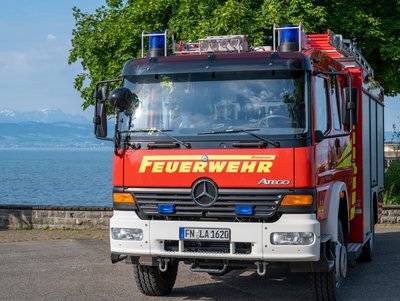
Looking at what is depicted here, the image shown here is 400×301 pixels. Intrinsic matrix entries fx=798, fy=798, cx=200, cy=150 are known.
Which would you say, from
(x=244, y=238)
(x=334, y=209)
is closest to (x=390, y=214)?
(x=334, y=209)

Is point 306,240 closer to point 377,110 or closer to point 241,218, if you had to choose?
point 241,218

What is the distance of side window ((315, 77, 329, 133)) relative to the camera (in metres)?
8.53

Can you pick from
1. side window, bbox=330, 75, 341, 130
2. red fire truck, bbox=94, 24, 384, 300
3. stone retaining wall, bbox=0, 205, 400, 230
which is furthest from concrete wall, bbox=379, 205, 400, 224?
red fire truck, bbox=94, 24, 384, 300

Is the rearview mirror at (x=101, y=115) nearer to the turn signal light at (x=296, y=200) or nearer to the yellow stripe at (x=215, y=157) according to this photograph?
the yellow stripe at (x=215, y=157)

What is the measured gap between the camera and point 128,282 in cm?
1053

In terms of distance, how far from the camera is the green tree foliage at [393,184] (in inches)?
799

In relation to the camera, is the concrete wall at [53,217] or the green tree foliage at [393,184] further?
the green tree foliage at [393,184]

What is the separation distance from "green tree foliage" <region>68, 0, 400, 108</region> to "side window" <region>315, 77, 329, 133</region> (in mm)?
14406

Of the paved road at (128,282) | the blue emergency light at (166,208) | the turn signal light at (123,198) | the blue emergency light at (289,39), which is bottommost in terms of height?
the paved road at (128,282)

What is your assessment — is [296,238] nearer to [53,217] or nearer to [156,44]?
[156,44]

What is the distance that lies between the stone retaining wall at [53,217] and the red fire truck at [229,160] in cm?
811

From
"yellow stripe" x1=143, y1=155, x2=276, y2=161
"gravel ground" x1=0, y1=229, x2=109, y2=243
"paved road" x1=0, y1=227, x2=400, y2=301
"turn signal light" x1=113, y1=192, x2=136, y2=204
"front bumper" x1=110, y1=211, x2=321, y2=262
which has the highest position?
"yellow stripe" x1=143, y1=155, x2=276, y2=161

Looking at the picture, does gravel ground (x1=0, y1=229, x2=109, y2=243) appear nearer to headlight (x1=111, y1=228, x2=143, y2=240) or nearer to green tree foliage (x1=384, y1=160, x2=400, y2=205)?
headlight (x1=111, y1=228, x2=143, y2=240)

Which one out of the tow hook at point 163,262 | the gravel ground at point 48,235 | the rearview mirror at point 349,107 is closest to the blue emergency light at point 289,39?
the rearview mirror at point 349,107
